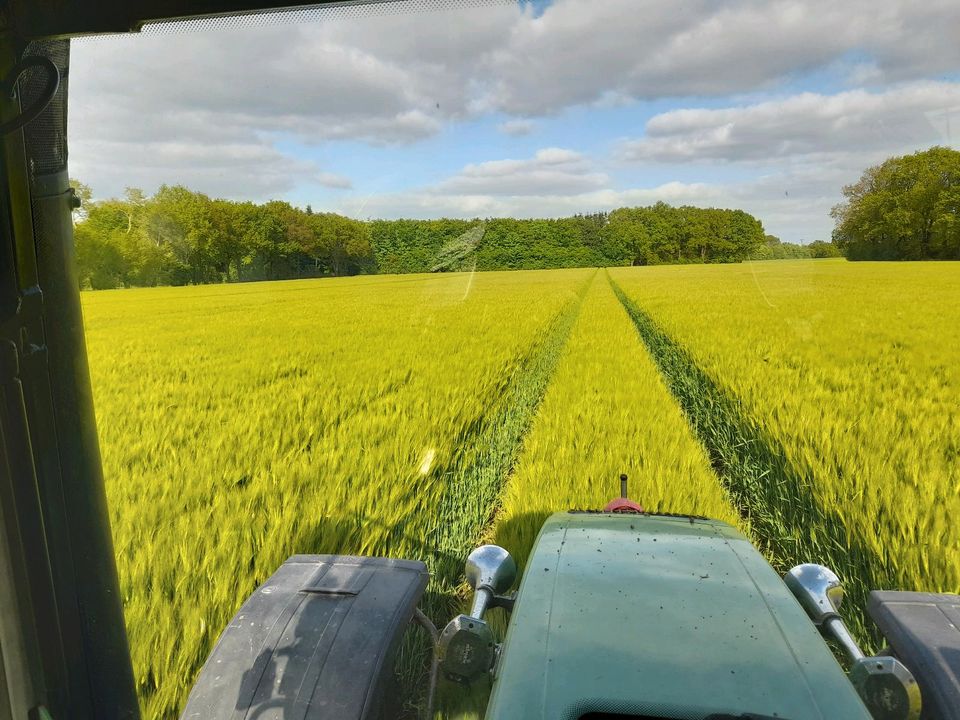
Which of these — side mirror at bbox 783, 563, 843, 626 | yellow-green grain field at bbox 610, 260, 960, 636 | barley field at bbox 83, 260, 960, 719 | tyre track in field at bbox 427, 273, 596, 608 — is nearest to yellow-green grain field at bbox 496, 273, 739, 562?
barley field at bbox 83, 260, 960, 719

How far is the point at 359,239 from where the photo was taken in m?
2.77

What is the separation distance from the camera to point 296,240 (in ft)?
8.80

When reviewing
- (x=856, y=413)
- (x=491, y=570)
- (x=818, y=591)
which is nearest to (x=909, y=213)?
(x=856, y=413)

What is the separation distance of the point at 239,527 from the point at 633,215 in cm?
294

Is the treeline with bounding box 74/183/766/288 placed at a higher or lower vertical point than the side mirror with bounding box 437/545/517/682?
higher

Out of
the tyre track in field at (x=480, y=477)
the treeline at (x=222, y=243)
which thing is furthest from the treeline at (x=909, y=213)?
the treeline at (x=222, y=243)

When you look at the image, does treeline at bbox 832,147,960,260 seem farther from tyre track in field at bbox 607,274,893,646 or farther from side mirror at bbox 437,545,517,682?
side mirror at bbox 437,545,517,682

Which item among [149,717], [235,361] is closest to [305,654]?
[149,717]

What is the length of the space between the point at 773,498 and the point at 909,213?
8.68ft

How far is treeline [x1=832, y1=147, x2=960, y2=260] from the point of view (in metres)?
4.18

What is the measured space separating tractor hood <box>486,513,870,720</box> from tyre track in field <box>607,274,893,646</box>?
1920 mm

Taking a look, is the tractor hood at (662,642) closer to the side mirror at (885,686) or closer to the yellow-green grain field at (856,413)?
the side mirror at (885,686)

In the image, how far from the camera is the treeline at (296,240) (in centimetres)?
252

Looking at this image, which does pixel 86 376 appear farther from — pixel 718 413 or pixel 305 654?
pixel 718 413
